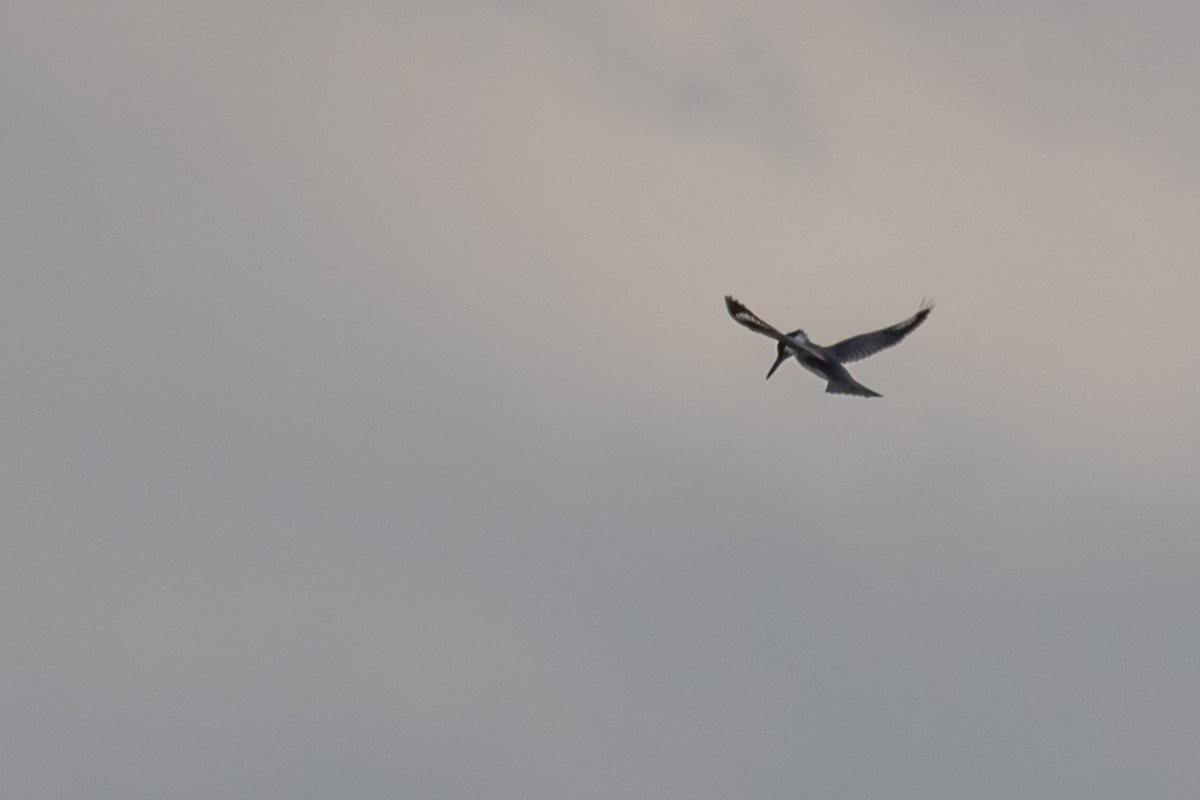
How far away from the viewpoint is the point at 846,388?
282 ft

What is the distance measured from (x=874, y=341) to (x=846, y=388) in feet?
11.8

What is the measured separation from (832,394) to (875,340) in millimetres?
4030

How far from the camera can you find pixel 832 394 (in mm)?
85625

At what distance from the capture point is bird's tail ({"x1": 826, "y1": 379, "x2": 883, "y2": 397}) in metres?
85.2

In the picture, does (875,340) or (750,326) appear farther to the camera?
(875,340)

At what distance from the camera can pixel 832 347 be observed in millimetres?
87750

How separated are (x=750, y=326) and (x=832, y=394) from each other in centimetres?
556

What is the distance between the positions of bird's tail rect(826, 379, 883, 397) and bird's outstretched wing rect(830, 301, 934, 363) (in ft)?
5.60

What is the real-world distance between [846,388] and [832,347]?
238 centimetres

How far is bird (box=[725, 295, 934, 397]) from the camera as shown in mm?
81188

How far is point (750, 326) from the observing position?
3201 inches

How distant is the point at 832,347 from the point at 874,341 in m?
1.83

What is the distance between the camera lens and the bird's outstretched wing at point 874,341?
8794 centimetres

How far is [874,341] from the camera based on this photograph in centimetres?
8881
